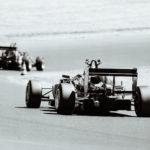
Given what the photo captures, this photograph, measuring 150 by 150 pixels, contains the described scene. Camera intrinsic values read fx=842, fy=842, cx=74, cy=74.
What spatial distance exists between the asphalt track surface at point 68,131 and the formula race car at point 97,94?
0.77ft

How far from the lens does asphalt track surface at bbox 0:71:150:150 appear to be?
10875 millimetres

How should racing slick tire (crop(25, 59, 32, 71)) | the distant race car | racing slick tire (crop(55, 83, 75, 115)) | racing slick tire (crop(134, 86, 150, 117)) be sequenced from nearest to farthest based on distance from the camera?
1. racing slick tire (crop(134, 86, 150, 117))
2. racing slick tire (crop(55, 83, 75, 115))
3. racing slick tire (crop(25, 59, 32, 71))
4. the distant race car

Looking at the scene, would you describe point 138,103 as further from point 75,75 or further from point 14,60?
point 14,60

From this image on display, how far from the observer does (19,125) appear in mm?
13672

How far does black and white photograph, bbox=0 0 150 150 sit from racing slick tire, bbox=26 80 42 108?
0.07ft

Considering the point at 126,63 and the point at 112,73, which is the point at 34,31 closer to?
the point at 126,63

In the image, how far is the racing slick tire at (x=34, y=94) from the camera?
18062 mm

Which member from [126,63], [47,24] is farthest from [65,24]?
[126,63]

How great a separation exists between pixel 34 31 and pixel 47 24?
22.4ft

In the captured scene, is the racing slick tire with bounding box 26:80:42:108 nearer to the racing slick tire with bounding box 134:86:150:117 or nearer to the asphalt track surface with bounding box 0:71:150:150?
the asphalt track surface with bounding box 0:71:150:150

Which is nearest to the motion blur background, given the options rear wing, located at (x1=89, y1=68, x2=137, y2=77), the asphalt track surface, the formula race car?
the formula race car

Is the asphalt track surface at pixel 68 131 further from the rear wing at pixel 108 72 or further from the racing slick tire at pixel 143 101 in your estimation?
the rear wing at pixel 108 72

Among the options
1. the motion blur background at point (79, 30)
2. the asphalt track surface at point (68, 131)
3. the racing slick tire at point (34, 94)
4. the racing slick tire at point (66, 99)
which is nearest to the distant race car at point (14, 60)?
the motion blur background at point (79, 30)

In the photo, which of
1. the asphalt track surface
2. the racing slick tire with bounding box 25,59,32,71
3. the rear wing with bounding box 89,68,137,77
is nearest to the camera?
the asphalt track surface
